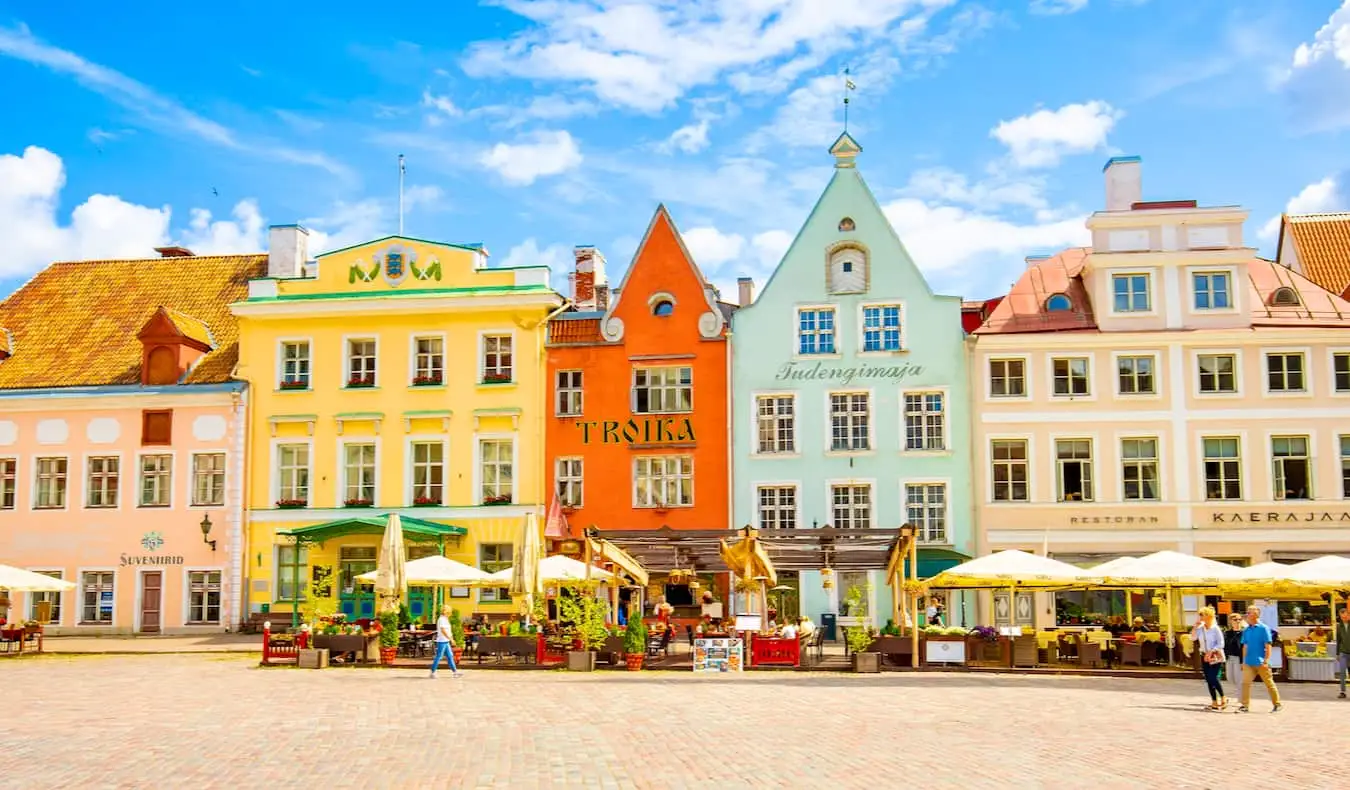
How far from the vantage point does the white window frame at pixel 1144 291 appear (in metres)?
37.6

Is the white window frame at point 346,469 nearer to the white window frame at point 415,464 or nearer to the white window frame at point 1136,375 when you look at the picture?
the white window frame at point 415,464

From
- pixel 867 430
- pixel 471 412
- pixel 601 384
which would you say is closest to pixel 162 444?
pixel 471 412

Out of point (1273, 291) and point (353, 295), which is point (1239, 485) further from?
point (353, 295)

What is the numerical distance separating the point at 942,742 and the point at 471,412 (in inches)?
1019

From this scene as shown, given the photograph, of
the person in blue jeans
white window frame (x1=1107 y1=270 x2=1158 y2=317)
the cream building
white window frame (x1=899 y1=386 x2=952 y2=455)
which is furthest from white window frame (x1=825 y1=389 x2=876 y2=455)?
the person in blue jeans

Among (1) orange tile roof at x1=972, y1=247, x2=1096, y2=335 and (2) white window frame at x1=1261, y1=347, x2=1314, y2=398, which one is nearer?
(2) white window frame at x1=1261, y1=347, x2=1314, y2=398

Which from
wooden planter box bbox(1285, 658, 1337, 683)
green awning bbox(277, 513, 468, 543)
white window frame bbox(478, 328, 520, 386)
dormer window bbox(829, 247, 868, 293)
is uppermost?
dormer window bbox(829, 247, 868, 293)

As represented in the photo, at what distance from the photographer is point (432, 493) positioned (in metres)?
39.2

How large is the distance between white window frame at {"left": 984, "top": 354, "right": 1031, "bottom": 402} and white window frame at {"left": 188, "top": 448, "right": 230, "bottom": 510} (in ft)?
69.2

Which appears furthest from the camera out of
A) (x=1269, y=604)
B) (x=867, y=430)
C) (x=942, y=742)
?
(x=867, y=430)

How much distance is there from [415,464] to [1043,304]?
18.0 metres

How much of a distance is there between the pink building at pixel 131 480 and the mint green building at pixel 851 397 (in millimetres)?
14633

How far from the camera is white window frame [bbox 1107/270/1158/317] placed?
123 feet

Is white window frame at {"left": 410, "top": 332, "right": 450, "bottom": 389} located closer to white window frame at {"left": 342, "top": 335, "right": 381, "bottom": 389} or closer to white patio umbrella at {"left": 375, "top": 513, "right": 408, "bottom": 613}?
white window frame at {"left": 342, "top": 335, "right": 381, "bottom": 389}
